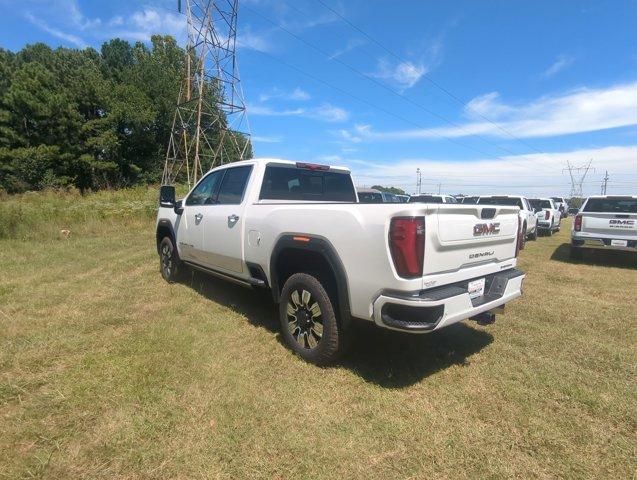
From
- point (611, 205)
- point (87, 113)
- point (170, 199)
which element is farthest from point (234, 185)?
point (87, 113)

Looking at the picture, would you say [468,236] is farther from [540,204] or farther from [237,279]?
[540,204]

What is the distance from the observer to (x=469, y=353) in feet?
12.5

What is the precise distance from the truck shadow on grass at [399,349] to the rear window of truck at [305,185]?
5.16 ft

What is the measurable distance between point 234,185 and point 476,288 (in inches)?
120

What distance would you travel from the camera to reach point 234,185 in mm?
4777

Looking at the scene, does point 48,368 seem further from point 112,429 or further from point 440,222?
point 440,222

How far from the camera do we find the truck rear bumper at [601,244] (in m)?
8.02

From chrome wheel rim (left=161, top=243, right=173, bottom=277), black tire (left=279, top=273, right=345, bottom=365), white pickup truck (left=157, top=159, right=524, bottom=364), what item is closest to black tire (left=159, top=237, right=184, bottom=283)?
chrome wheel rim (left=161, top=243, right=173, bottom=277)

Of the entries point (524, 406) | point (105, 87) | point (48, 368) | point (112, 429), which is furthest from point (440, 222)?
point (105, 87)

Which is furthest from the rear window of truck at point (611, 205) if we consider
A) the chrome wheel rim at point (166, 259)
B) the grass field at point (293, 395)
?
the chrome wheel rim at point (166, 259)

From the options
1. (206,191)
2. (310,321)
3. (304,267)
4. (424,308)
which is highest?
(206,191)

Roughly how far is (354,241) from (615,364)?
279 cm

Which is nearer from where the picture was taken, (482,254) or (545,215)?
(482,254)

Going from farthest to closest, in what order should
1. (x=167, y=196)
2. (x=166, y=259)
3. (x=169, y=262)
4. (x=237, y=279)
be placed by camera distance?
(x=166, y=259), (x=169, y=262), (x=167, y=196), (x=237, y=279)
